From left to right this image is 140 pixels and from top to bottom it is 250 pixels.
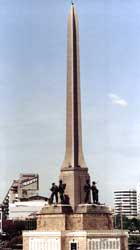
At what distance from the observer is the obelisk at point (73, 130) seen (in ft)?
104

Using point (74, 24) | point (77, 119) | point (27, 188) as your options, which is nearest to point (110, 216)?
point (77, 119)

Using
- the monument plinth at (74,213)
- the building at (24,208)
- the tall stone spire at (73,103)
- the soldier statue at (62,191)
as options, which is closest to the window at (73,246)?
the monument plinth at (74,213)

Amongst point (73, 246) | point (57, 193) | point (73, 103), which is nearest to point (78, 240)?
point (73, 246)

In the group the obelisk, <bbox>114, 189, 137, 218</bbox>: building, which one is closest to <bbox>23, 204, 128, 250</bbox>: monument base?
the obelisk

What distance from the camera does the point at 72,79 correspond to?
109ft

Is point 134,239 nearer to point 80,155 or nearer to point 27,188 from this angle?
point 80,155

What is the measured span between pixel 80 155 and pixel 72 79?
4.04 meters

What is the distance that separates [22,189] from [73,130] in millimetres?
75066

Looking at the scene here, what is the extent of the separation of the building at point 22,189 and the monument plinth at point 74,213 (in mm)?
68637

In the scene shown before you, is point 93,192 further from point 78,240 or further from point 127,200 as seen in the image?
point 127,200

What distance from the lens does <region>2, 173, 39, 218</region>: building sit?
10300 cm

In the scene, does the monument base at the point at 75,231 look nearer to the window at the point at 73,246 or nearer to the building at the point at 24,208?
the window at the point at 73,246

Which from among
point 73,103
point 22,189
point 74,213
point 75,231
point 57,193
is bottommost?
point 22,189

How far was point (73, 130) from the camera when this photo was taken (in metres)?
32.6
